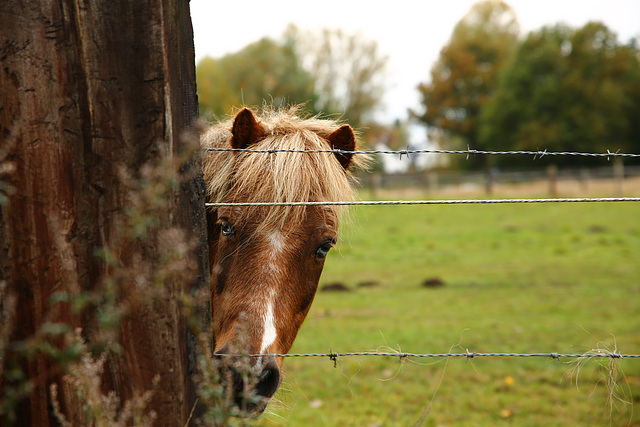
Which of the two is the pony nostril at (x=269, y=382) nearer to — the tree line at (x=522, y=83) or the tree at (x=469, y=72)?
the tree line at (x=522, y=83)

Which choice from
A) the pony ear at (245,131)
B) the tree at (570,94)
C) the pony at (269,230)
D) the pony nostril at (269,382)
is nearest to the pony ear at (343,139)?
the pony at (269,230)

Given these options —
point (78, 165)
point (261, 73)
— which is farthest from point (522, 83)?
point (78, 165)

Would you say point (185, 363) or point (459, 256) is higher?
point (185, 363)

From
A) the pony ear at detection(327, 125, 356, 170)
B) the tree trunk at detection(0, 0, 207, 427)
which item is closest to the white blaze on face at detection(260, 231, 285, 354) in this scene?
the tree trunk at detection(0, 0, 207, 427)

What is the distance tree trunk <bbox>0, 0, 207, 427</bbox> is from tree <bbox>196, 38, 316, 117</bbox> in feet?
91.6

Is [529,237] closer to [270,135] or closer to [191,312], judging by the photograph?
[270,135]

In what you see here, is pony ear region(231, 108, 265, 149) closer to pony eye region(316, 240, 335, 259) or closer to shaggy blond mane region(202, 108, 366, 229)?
shaggy blond mane region(202, 108, 366, 229)

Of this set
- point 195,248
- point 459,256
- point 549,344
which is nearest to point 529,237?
point 459,256

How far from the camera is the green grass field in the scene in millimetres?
4543

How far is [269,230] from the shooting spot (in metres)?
2.43

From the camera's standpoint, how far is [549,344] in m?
6.42

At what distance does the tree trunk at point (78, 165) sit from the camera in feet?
4.59

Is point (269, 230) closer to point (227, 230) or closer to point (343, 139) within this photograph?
point (227, 230)

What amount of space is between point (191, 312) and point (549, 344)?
5.97 m
